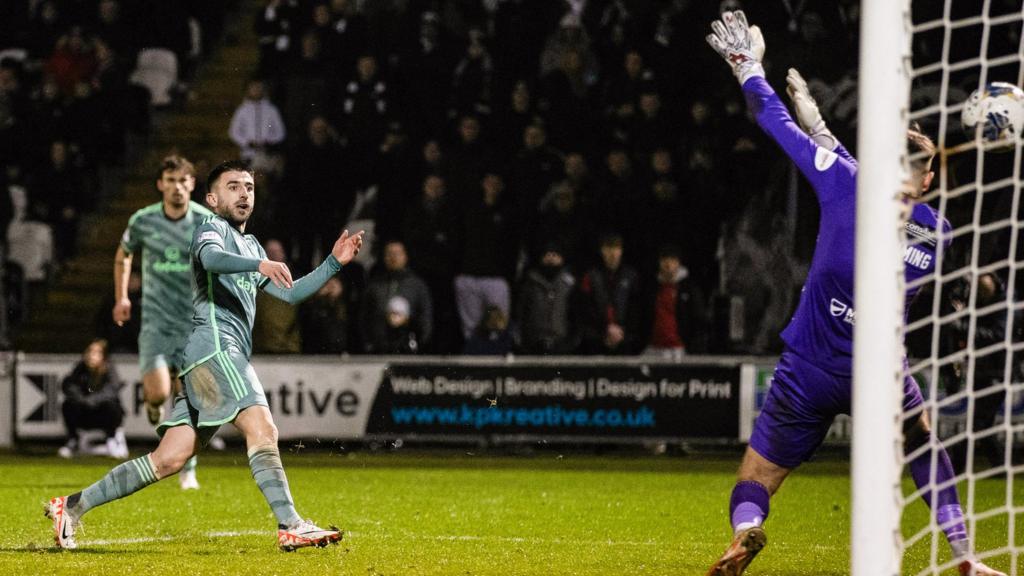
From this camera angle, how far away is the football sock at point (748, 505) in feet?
22.1

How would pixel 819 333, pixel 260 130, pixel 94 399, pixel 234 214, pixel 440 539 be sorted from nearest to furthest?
1. pixel 819 333
2. pixel 234 214
3. pixel 440 539
4. pixel 94 399
5. pixel 260 130

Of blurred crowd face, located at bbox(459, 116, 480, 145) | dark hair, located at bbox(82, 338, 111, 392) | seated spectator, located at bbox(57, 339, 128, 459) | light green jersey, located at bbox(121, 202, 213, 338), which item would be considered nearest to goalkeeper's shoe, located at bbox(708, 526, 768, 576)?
light green jersey, located at bbox(121, 202, 213, 338)

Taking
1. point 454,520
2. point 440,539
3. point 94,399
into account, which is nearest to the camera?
point 440,539

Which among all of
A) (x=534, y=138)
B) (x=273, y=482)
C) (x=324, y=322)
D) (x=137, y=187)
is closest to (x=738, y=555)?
(x=273, y=482)

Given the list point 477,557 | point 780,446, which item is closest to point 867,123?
point 780,446

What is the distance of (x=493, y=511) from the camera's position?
10.7m

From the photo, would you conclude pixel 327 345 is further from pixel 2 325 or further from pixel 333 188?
pixel 2 325

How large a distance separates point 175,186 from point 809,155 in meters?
5.84

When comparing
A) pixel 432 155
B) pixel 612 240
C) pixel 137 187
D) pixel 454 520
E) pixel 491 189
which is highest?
pixel 432 155

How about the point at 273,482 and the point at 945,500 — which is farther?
the point at 273,482

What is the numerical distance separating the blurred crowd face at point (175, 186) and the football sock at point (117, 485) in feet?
11.3

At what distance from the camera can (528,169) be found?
Answer: 1736cm

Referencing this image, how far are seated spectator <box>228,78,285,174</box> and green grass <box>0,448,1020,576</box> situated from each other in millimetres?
4712

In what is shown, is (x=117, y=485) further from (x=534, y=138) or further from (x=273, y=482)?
(x=534, y=138)
